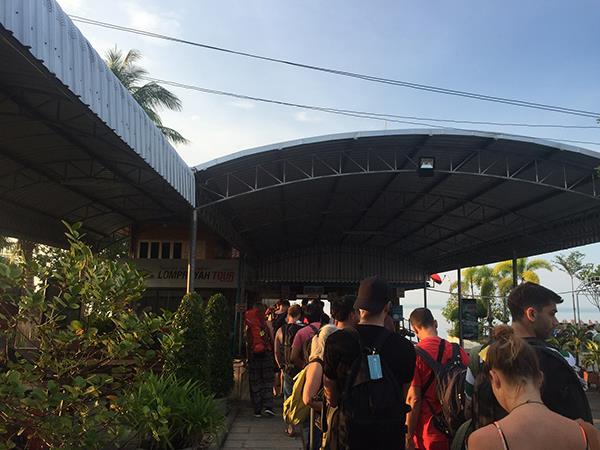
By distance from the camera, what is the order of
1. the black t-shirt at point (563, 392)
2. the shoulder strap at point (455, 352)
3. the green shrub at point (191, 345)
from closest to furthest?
the black t-shirt at point (563, 392) → the shoulder strap at point (455, 352) → the green shrub at point (191, 345)

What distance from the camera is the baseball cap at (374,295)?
10.1ft

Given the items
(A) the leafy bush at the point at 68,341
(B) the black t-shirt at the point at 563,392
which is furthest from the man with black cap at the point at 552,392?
(A) the leafy bush at the point at 68,341

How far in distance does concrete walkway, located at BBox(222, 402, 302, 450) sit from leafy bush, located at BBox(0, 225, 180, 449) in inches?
105

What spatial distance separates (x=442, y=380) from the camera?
11.1ft

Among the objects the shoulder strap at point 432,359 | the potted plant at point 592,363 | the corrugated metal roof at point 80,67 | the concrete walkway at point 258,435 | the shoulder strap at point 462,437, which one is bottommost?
the concrete walkway at point 258,435

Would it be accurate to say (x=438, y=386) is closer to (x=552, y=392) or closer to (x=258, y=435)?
(x=552, y=392)

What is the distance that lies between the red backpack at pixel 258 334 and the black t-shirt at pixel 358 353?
6006 millimetres

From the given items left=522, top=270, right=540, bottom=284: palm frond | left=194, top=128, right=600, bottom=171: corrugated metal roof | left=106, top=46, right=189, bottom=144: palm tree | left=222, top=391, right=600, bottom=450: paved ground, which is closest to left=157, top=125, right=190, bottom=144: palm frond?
left=106, top=46, right=189, bottom=144: palm tree

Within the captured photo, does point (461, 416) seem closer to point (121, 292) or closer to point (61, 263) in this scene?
point (121, 292)

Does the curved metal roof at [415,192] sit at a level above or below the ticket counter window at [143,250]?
above

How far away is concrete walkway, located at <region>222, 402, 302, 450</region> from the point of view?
6523mm

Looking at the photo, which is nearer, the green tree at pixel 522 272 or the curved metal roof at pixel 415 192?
the curved metal roof at pixel 415 192

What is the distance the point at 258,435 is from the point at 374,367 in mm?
4823

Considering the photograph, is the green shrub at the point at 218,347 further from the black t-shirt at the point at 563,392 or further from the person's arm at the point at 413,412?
the black t-shirt at the point at 563,392
